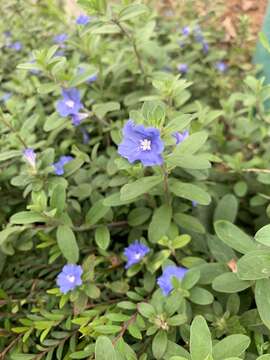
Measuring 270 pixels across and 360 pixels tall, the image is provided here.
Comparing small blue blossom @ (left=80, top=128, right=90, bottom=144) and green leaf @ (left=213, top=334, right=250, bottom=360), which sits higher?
small blue blossom @ (left=80, top=128, right=90, bottom=144)

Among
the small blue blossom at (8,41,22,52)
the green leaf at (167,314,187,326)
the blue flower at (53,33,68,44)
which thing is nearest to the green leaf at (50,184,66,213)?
the green leaf at (167,314,187,326)

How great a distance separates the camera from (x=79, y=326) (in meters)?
1.61

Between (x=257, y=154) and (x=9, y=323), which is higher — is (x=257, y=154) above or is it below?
below

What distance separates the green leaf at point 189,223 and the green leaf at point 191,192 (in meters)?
0.13

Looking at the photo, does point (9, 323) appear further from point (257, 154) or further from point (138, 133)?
point (257, 154)

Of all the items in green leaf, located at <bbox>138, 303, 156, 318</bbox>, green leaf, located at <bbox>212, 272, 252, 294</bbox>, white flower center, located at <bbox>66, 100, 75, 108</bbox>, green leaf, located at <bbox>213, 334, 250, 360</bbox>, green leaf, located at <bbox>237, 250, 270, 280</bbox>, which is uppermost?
white flower center, located at <bbox>66, 100, 75, 108</bbox>

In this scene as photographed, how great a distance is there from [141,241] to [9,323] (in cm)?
55

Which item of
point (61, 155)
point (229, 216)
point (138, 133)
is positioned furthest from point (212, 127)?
point (138, 133)

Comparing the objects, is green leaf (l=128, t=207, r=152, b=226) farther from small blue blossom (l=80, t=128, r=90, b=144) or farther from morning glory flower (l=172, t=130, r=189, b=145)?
small blue blossom (l=80, t=128, r=90, b=144)

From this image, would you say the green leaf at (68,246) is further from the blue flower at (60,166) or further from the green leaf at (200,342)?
the green leaf at (200,342)

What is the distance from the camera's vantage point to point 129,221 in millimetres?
1794

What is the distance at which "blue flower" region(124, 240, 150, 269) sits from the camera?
66.4 inches

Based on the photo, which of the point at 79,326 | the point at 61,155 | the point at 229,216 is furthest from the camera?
the point at 61,155

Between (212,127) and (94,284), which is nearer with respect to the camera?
(94,284)
